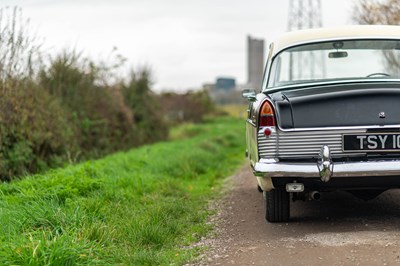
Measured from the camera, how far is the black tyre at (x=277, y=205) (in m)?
6.50

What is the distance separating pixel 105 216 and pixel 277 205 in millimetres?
1760

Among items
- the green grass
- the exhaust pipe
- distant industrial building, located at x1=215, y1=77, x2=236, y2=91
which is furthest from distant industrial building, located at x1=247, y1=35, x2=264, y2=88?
the exhaust pipe

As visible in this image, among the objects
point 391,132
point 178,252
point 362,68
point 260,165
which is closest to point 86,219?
point 178,252

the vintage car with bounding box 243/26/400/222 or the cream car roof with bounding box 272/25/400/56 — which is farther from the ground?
the cream car roof with bounding box 272/25/400/56

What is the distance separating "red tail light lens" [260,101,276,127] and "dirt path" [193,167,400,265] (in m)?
1.06

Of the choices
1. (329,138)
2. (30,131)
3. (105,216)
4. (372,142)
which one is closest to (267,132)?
(329,138)

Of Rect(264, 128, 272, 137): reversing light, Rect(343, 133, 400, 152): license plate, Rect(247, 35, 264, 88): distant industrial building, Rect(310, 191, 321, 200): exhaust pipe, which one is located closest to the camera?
Rect(343, 133, 400, 152): license plate

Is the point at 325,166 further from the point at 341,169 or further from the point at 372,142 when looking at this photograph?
the point at 372,142

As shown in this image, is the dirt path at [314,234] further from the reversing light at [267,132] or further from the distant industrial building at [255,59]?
the distant industrial building at [255,59]

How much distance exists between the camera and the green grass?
5082 millimetres

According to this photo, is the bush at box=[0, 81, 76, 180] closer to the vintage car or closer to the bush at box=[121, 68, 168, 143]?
the vintage car

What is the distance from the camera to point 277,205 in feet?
21.8

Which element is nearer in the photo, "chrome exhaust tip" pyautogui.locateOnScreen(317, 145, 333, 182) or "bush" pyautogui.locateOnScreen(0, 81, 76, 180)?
"chrome exhaust tip" pyautogui.locateOnScreen(317, 145, 333, 182)

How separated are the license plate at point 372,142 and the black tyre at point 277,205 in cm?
92
